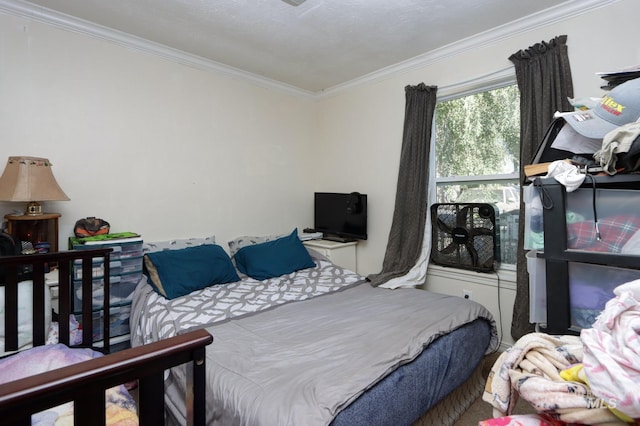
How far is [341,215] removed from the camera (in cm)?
355

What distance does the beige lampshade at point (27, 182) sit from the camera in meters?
1.91

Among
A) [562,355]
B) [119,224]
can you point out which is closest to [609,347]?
[562,355]

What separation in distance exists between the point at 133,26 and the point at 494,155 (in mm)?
3020

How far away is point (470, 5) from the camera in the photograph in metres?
2.17

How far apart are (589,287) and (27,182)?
2.81 m

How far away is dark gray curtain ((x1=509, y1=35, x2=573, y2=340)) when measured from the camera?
216 centimetres

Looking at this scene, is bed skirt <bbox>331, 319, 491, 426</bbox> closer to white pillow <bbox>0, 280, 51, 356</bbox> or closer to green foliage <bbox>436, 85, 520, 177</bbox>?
green foliage <bbox>436, 85, 520, 177</bbox>

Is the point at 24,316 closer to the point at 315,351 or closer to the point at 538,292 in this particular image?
the point at 315,351

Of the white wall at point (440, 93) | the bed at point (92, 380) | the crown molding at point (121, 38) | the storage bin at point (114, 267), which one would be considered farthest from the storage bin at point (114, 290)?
the white wall at point (440, 93)

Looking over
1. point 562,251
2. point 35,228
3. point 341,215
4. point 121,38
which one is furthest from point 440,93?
point 35,228

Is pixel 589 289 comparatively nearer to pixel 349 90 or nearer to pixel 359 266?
pixel 359 266

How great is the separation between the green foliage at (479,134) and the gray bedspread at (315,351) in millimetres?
1239

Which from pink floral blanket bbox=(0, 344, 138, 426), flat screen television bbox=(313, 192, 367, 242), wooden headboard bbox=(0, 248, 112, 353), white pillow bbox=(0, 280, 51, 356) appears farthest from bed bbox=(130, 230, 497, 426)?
flat screen television bbox=(313, 192, 367, 242)

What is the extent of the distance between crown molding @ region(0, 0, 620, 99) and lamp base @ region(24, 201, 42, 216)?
4.22 feet
